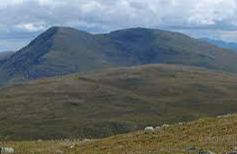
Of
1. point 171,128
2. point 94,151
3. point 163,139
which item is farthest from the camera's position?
point 171,128

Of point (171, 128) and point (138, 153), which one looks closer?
point (138, 153)

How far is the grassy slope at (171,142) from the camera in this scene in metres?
26.9

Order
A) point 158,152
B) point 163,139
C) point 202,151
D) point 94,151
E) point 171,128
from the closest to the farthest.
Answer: point 202,151
point 158,152
point 94,151
point 163,139
point 171,128

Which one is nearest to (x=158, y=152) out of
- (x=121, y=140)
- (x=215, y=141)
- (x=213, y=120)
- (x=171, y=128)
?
(x=215, y=141)

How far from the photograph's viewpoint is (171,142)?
100 ft

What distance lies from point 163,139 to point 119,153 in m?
5.40

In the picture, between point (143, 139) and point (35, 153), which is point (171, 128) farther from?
point (35, 153)

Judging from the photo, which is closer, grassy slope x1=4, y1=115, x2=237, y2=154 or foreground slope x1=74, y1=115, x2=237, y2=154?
foreground slope x1=74, y1=115, x2=237, y2=154

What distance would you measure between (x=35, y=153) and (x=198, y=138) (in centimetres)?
857

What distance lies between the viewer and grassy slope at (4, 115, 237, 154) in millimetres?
26891

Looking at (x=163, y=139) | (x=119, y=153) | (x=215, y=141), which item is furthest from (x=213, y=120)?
(x=119, y=153)

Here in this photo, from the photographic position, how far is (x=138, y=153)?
26203 millimetres

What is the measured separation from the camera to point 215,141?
2825 centimetres

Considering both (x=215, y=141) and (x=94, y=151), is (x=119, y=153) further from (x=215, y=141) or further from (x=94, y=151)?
(x=215, y=141)
